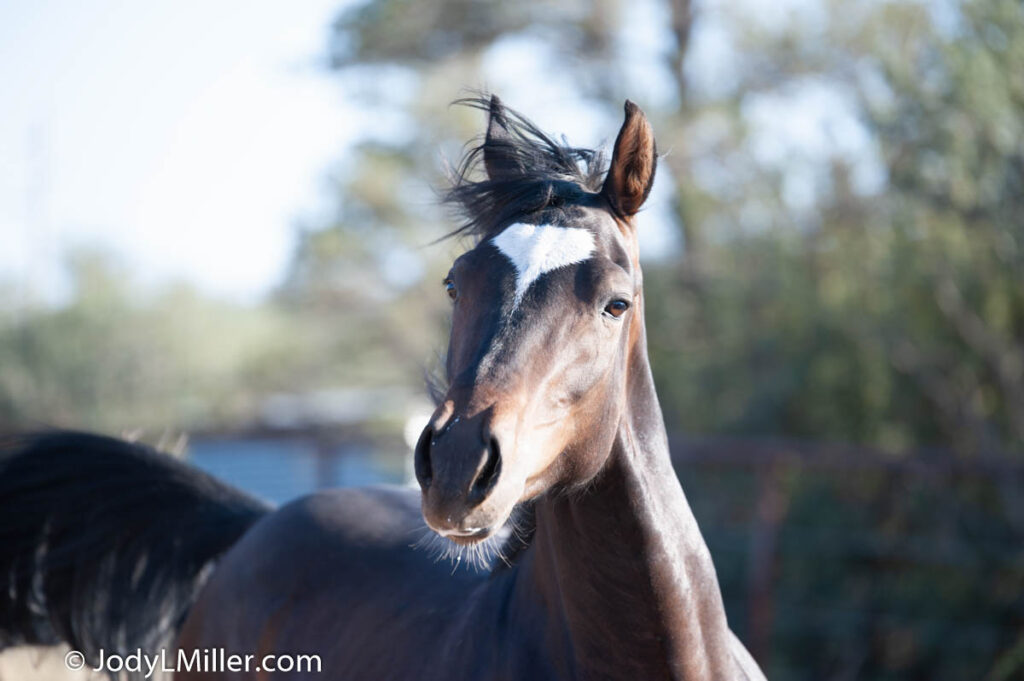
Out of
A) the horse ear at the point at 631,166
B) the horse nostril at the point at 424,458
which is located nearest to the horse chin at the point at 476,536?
the horse nostril at the point at 424,458

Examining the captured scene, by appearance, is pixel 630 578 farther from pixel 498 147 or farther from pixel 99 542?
pixel 99 542

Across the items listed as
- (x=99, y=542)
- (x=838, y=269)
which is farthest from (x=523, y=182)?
(x=838, y=269)

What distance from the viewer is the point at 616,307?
5.68 ft

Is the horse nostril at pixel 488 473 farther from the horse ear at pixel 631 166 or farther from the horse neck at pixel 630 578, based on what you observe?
the horse ear at pixel 631 166

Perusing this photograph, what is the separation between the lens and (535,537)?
1.97 m

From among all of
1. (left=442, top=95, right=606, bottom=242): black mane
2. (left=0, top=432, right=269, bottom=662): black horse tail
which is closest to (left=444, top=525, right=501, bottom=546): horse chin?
(left=442, top=95, right=606, bottom=242): black mane

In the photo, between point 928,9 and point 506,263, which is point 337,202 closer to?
point 928,9

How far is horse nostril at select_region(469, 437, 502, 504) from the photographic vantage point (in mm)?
1427

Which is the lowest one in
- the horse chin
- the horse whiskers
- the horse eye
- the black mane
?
the horse whiskers

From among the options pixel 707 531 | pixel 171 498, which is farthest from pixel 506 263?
pixel 707 531

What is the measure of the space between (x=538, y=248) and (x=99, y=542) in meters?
2.24

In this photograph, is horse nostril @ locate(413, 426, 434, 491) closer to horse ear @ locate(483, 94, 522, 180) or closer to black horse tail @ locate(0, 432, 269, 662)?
horse ear @ locate(483, 94, 522, 180)

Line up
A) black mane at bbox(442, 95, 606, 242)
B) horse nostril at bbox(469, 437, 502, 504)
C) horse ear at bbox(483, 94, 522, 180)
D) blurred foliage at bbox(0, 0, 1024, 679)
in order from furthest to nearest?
blurred foliage at bbox(0, 0, 1024, 679)
horse ear at bbox(483, 94, 522, 180)
black mane at bbox(442, 95, 606, 242)
horse nostril at bbox(469, 437, 502, 504)

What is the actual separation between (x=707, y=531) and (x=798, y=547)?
2.88 ft
